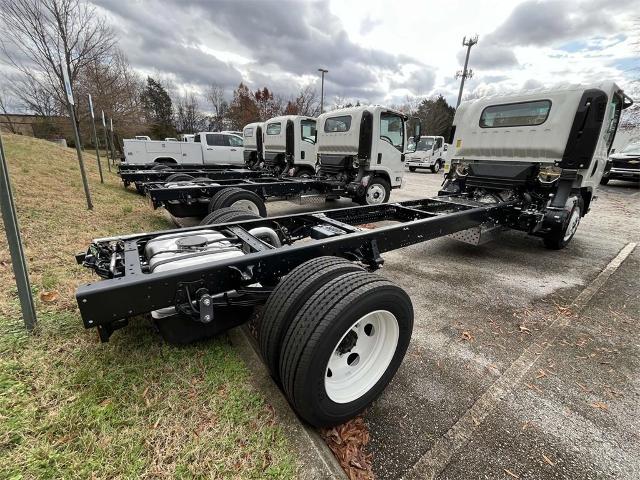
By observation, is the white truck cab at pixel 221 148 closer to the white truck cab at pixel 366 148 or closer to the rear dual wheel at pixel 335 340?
the white truck cab at pixel 366 148

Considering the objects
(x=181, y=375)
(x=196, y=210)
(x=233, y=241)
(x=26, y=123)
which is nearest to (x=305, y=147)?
(x=196, y=210)

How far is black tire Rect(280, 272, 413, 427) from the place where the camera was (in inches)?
64.9

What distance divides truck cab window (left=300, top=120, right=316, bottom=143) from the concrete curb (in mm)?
9611

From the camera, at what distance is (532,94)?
5086mm

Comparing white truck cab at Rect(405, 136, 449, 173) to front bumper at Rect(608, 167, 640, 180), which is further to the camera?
white truck cab at Rect(405, 136, 449, 173)

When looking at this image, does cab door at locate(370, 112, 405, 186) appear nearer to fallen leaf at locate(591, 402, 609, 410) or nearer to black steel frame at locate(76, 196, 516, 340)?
black steel frame at locate(76, 196, 516, 340)

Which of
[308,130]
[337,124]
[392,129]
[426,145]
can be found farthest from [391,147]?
[426,145]

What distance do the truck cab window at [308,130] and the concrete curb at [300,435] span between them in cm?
961

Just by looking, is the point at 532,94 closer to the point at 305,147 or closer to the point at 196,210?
the point at 196,210

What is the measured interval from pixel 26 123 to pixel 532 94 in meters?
39.9

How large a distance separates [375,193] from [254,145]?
26.8 feet

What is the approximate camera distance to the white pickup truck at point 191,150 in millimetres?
13562

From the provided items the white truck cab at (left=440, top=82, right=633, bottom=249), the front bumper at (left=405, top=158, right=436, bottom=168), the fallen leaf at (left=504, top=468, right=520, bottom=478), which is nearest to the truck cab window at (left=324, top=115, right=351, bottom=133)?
the white truck cab at (left=440, top=82, right=633, bottom=249)

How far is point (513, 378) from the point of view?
241 centimetres
